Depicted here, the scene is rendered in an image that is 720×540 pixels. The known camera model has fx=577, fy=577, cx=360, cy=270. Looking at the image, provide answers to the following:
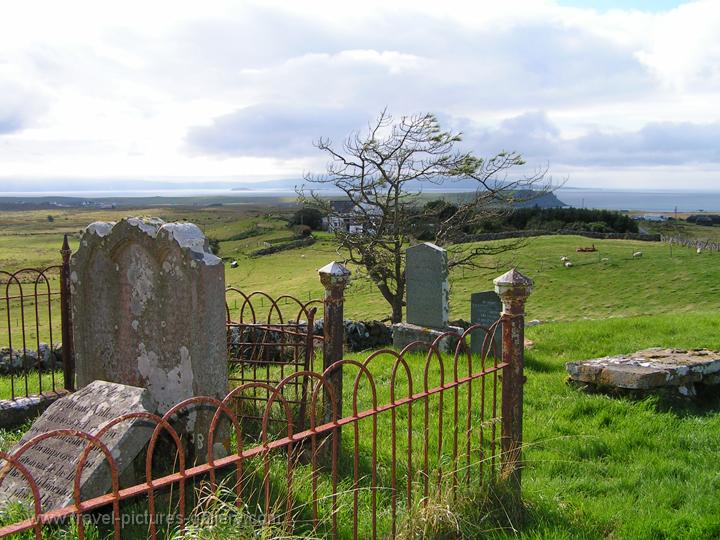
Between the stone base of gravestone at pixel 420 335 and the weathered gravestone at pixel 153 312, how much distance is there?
565cm

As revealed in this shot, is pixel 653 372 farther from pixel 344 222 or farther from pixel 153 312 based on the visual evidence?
pixel 344 222

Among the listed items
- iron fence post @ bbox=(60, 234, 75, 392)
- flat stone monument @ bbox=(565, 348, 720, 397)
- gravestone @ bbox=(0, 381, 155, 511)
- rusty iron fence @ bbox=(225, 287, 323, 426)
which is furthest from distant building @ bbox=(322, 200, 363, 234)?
gravestone @ bbox=(0, 381, 155, 511)

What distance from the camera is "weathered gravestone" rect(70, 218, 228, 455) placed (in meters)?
4.89

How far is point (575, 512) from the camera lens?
14.5 feet

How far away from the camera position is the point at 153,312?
5199 millimetres

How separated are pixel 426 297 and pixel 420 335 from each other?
28.9 inches

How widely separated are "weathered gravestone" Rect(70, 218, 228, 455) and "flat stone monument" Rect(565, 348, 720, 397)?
4698 mm

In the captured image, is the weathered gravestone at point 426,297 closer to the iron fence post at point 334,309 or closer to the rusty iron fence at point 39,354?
the iron fence post at point 334,309

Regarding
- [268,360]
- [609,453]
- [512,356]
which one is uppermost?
[512,356]

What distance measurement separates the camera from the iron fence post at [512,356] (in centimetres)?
458

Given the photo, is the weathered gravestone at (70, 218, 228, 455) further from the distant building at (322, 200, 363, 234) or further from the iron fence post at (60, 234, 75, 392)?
the distant building at (322, 200, 363, 234)

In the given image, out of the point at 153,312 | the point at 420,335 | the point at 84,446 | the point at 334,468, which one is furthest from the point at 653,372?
the point at 84,446

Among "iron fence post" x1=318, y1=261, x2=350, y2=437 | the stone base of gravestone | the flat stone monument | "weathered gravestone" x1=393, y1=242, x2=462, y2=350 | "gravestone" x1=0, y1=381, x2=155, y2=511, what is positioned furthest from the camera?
"weathered gravestone" x1=393, y1=242, x2=462, y2=350

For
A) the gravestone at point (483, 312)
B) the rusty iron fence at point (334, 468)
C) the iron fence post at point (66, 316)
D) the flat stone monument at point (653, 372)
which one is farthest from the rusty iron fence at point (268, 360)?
the flat stone monument at point (653, 372)
